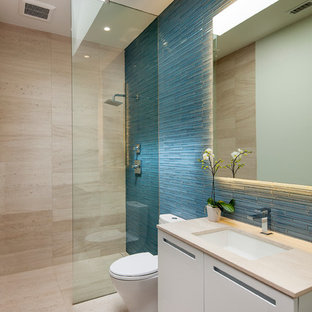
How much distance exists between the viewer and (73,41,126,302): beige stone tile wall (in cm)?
226

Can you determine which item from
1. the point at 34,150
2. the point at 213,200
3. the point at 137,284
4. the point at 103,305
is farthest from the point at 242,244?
the point at 34,150

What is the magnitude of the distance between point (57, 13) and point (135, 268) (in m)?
2.62

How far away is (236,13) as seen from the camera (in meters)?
1.67

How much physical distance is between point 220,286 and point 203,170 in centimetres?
96

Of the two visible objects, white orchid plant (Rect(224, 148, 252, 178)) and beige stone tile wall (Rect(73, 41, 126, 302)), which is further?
beige stone tile wall (Rect(73, 41, 126, 302))

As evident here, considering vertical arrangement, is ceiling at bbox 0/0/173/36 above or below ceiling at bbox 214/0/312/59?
above

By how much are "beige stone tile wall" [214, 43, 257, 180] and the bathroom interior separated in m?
0.01

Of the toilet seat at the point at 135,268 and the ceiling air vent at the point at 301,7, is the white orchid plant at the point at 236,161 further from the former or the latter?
the toilet seat at the point at 135,268

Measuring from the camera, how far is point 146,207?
2.54 metres

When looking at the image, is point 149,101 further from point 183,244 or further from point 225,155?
point 183,244

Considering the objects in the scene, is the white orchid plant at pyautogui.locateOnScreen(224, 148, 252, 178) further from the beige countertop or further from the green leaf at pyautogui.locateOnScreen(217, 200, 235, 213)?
the beige countertop

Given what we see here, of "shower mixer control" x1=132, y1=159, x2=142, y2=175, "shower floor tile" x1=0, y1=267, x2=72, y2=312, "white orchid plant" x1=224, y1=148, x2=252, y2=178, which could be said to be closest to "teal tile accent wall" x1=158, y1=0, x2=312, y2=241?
"white orchid plant" x1=224, y1=148, x2=252, y2=178

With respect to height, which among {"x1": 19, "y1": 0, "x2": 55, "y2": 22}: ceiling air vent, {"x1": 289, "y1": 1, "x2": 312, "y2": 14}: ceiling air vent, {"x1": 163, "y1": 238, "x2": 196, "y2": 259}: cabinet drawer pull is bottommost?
{"x1": 163, "y1": 238, "x2": 196, "y2": 259}: cabinet drawer pull

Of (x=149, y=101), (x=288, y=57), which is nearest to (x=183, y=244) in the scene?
(x=288, y=57)
